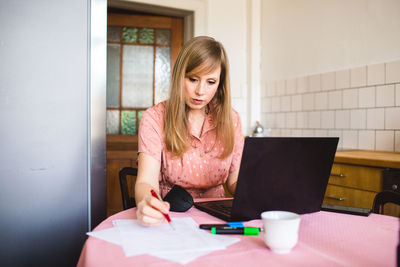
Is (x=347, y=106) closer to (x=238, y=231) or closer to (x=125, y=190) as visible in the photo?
(x=125, y=190)

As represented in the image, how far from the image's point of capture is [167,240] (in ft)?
2.59

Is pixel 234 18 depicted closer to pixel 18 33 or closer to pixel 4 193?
pixel 18 33

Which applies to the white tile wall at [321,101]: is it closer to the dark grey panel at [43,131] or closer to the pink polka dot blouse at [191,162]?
the pink polka dot blouse at [191,162]

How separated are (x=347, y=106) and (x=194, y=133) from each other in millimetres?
1577

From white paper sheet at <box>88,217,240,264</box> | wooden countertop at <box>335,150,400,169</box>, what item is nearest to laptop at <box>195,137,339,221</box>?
white paper sheet at <box>88,217,240,264</box>

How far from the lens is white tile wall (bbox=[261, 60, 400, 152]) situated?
233 cm

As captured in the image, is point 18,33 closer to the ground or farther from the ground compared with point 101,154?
farther from the ground

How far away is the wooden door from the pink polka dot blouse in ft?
6.91

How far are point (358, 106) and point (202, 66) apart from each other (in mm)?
1599

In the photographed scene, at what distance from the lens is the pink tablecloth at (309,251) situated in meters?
0.68

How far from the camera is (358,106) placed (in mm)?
2557

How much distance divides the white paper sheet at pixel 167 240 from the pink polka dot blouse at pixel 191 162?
571 mm

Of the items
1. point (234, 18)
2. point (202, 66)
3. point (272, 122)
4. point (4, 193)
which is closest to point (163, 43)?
point (234, 18)

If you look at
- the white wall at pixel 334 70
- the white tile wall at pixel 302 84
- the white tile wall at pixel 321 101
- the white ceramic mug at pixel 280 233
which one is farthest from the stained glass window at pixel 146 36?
the white ceramic mug at pixel 280 233
